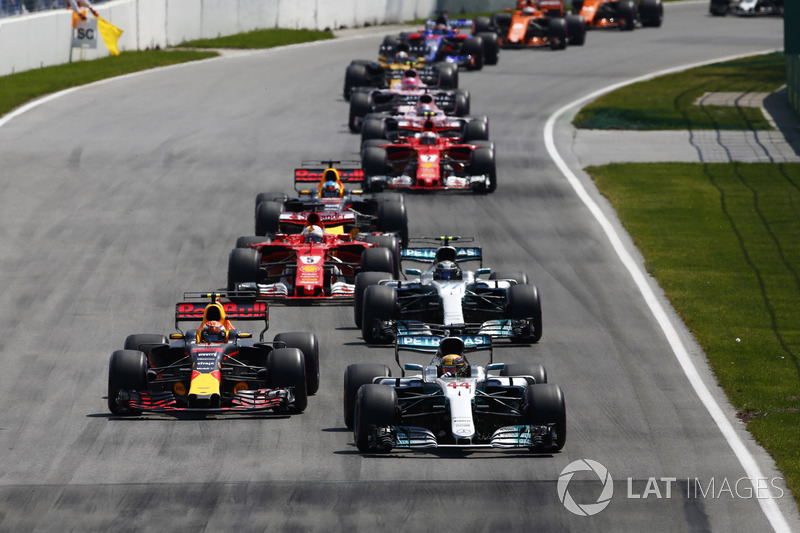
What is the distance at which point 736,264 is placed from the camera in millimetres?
28875

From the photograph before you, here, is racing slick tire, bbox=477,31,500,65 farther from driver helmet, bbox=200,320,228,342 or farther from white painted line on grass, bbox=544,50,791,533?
driver helmet, bbox=200,320,228,342

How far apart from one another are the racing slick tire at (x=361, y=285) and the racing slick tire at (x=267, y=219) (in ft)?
15.0

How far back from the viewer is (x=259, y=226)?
95.6ft

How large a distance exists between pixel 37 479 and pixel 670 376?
9314mm

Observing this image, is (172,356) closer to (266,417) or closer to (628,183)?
(266,417)

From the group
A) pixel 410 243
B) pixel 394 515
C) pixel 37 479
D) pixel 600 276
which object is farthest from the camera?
pixel 410 243

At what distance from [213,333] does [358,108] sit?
72.4 feet

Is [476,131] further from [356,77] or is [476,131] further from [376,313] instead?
[376,313]

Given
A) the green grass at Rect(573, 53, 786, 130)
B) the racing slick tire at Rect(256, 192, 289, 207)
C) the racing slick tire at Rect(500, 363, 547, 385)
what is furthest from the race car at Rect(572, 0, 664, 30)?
the racing slick tire at Rect(500, 363, 547, 385)

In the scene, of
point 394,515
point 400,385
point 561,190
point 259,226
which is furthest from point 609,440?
point 561,190

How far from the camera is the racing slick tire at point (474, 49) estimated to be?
52.2m

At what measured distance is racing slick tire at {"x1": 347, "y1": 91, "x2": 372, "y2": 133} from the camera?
41.6m

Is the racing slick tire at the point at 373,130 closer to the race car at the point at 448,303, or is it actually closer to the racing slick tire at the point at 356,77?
the racing slick tire at the point at 356,77

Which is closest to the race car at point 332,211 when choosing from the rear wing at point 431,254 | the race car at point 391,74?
the rear wing at point 431,254
